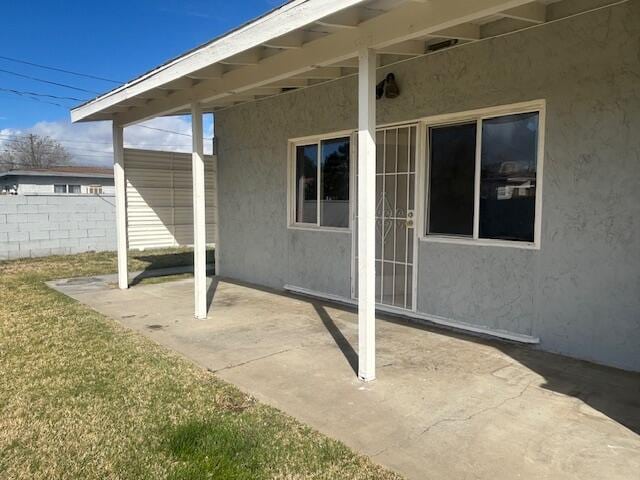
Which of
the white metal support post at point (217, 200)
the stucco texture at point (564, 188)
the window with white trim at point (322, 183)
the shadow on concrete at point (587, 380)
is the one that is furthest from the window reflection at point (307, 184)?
the shadow on concrete at point (587, 380)

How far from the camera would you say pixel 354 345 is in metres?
5.20

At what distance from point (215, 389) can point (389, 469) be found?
1.78m

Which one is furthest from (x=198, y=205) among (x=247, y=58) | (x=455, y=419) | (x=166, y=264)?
(x=166, y=264)

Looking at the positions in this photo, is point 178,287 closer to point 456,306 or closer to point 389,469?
point 456,306

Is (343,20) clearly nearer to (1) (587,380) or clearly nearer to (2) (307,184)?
(1) (587,380)

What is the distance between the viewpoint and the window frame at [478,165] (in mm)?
4855

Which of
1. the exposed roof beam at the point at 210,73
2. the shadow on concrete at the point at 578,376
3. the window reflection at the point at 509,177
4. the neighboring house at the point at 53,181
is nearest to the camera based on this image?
the shadow on concrete at the point at 578,376

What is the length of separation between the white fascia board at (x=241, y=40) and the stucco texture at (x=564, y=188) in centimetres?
236

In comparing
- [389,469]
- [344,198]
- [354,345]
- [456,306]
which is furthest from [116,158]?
[389,469]

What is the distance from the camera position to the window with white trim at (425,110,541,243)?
502 cm

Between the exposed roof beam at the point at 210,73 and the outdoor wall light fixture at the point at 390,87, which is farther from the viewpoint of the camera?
the outdoor wall light fixture at the point at 390,87

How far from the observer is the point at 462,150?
18.4 feet

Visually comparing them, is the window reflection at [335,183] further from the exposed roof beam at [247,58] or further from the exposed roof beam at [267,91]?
the exposed roof beam at [247,58]

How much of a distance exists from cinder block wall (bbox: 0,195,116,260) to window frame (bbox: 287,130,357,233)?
8.99 meters
